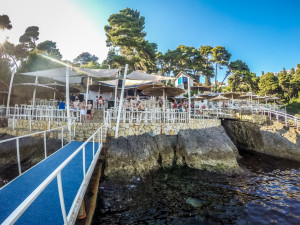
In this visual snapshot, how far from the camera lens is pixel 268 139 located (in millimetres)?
12656

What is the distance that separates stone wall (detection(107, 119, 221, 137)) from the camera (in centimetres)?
870

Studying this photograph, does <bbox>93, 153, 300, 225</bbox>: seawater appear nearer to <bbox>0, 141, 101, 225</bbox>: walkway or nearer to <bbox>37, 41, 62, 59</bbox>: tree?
<bbox>0, 141, 101, 225</bbox>: walkway

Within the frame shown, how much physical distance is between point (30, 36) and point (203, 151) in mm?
43215

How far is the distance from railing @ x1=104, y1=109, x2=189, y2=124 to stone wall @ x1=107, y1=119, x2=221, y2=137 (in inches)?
10.1

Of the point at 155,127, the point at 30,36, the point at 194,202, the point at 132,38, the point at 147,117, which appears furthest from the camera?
the point at 30,36

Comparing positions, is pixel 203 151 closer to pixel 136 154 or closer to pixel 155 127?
pixel 155 127

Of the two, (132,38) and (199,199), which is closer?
(199,199)

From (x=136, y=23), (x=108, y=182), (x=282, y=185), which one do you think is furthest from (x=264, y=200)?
(x=136, y=23)

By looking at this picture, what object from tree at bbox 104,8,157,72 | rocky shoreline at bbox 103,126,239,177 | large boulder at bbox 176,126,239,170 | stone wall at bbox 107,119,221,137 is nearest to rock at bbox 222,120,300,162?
rocky shoreline at bbox 103,126,239,177

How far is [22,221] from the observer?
2.45m

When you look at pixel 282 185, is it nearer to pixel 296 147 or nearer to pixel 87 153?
pixel 296 147

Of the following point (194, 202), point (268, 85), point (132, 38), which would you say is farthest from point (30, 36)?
point (268, 85)

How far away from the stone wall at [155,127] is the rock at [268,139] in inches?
223

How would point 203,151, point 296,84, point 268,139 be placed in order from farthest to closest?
point 296,84 → point 268,139 → point 203,151
